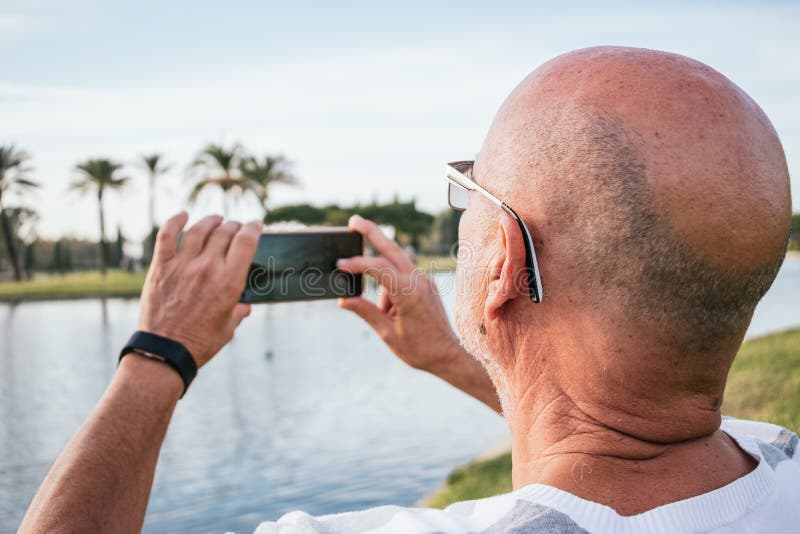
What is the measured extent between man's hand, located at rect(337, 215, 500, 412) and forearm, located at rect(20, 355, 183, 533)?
2.59ft

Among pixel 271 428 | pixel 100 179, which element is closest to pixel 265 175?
pixel 100 179

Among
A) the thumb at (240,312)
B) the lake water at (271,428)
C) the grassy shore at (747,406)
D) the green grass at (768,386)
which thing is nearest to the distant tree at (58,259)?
the lake water at (271,428)

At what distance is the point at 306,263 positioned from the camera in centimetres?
240

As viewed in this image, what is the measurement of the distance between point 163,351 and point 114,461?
253 millimetres

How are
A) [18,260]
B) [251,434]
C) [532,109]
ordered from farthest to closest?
[18,260]
[251,434]
[532,109]

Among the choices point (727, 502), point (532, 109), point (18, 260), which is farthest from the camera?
point (18, 260)

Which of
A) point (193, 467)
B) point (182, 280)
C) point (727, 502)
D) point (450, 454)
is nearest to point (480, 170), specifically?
point (182, 280)

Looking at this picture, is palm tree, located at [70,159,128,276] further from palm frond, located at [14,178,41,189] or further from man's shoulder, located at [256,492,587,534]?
man's shoulder, located at [256,492,587,534]

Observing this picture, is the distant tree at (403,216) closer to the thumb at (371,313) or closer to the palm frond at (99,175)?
the palm frond at (99,175)

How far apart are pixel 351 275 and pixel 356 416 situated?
1225 centimetres

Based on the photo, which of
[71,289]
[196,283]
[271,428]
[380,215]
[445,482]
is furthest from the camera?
[380,215]

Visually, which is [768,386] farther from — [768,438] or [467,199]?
[467,199]

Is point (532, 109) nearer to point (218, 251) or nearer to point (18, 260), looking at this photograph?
point (218, 251)

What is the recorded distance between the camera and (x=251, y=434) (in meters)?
13.5
